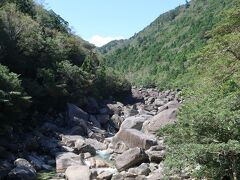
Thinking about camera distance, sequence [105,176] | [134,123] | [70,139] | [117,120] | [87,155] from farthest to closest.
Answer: [117,120] → [134,123] → [70,139] → [87,155] → [105,176]

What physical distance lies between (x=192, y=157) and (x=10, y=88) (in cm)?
2032

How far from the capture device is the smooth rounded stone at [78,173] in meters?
25.9

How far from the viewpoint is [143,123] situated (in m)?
43.2

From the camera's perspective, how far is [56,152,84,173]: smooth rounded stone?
2938cm

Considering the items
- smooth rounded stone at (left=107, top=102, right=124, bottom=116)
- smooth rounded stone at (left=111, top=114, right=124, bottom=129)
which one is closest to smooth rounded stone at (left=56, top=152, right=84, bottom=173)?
smooth rounded stone at (left=111, top=114, right=124, bottom=129)

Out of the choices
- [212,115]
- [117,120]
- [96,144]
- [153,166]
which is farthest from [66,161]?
[117,120]

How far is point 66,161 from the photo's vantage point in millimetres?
30031

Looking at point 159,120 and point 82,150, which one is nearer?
point 82,150

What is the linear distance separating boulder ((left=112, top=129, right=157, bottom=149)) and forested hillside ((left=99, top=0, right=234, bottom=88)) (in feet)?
256

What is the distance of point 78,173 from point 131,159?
4.41 meters

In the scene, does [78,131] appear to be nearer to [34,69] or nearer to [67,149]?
[67,149]

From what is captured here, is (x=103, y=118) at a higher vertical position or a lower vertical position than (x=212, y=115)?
higher

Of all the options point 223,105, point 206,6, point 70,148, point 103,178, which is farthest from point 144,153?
point 206,6

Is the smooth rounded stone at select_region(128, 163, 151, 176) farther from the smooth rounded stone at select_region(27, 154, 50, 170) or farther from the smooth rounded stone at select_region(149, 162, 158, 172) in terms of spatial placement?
the smooth rounded stone at select_region(27, 154, 50, 170)
